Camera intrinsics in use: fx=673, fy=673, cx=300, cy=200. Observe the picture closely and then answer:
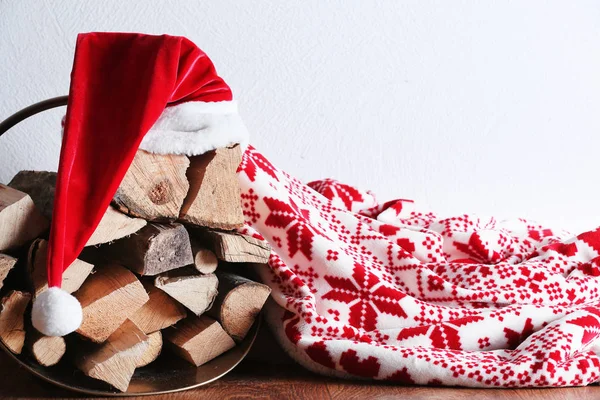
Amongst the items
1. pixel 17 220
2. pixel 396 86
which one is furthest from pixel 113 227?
pixel 396 86

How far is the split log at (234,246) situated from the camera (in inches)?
45.5

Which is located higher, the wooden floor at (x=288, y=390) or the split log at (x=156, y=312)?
the split log at (x=156, y=312)

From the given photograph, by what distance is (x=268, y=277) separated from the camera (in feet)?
4.27

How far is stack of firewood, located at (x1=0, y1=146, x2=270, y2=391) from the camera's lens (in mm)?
1021

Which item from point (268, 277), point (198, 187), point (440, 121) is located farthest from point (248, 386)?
point (440, 121)

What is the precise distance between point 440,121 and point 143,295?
117cm

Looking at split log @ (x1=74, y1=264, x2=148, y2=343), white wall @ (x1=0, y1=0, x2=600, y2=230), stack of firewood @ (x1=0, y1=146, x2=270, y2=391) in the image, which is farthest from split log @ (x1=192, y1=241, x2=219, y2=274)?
white wall @ (x1=0, y1=0, x2=600, y2=230)

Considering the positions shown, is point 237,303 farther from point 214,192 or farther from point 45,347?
point 45,347

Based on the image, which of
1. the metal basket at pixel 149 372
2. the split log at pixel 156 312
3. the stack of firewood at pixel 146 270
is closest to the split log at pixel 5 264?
the stack of firewood at pixel 146 270

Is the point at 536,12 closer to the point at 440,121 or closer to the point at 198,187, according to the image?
the point at 440,121

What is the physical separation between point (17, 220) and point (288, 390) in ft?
1.71

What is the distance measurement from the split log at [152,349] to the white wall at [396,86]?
68cm

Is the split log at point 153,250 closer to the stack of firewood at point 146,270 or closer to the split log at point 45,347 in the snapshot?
the stack of firewood at point 146,270

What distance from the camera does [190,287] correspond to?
114cm
